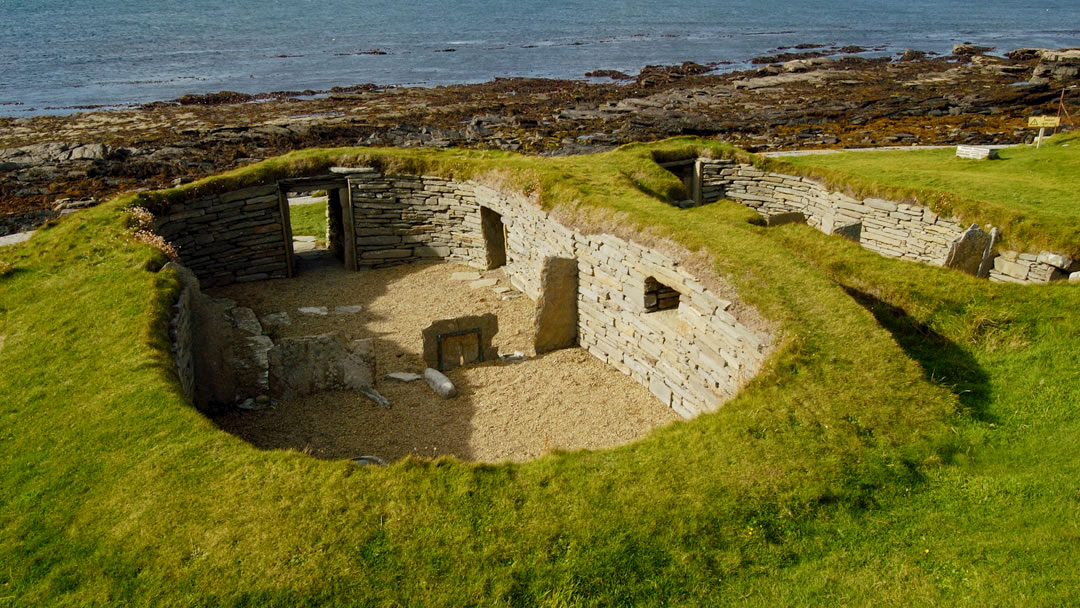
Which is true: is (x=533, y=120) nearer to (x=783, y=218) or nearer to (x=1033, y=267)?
(x=783, y=218)

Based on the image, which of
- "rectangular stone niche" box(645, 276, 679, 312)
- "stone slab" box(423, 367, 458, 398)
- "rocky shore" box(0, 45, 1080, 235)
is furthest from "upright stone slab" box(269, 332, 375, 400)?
"rocky shore" box(0, 45, 1080, 235)

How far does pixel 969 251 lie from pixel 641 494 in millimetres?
8761

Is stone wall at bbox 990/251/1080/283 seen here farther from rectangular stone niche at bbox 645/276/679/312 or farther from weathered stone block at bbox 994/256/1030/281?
rectangular stone niche at bbox 645/276/679/312

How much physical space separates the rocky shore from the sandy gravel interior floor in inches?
616

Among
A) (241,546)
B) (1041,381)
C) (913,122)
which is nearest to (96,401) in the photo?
(241,546)

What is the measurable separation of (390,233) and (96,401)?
32.6 ft

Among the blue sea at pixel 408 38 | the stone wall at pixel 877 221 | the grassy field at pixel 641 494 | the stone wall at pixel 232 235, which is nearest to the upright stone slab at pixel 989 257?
the stone wall at pixel 877 221

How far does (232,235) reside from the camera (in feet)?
53.5

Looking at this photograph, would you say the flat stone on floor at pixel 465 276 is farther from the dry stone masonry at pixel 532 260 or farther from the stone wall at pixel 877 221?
the stone wall at pixel 877 221

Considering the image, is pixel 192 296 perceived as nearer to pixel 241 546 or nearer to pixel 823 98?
pixel 241 546

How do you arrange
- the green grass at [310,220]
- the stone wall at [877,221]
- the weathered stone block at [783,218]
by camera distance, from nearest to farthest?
the stone wall at [877,221], the weathered stone block at [783,218], the green grass at [310,220]

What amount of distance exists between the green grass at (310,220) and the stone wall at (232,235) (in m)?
2.82

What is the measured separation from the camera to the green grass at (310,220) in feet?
67.7

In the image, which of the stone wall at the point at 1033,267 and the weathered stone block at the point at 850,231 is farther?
the weathered stone block at the point at 850,231
